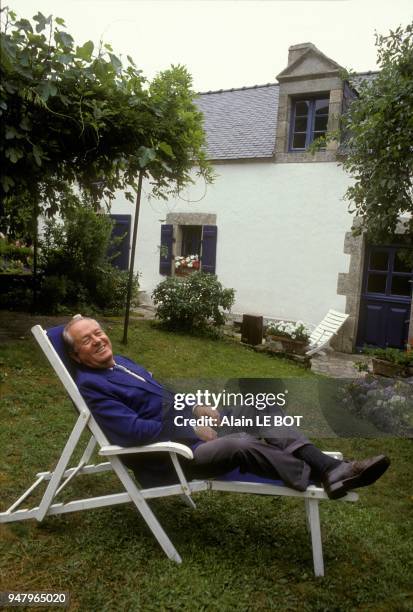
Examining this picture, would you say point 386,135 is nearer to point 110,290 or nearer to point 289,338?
point 289,338

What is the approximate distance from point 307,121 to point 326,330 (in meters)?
3.37

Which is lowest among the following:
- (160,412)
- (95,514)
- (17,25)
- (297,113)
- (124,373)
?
(95,514)

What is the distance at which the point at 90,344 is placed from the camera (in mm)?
2070

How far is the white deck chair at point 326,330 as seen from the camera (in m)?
6.94

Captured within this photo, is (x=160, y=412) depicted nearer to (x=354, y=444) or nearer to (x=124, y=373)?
(x=124, y=373)

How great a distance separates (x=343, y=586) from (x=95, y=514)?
123cm

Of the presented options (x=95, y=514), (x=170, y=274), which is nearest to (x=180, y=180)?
(x=95, y=514)

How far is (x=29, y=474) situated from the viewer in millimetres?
2760

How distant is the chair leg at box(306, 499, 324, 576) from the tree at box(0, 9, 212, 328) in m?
2.34

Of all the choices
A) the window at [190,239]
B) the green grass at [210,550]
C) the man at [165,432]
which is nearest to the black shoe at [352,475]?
the man at [165,432]

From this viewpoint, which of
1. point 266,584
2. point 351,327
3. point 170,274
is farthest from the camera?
point 170,274

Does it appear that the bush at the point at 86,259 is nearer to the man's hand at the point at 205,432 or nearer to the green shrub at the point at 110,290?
→ the green shrub at the point at 110,290

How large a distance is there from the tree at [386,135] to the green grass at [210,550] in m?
2.05

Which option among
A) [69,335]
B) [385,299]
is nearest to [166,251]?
[385,299]
